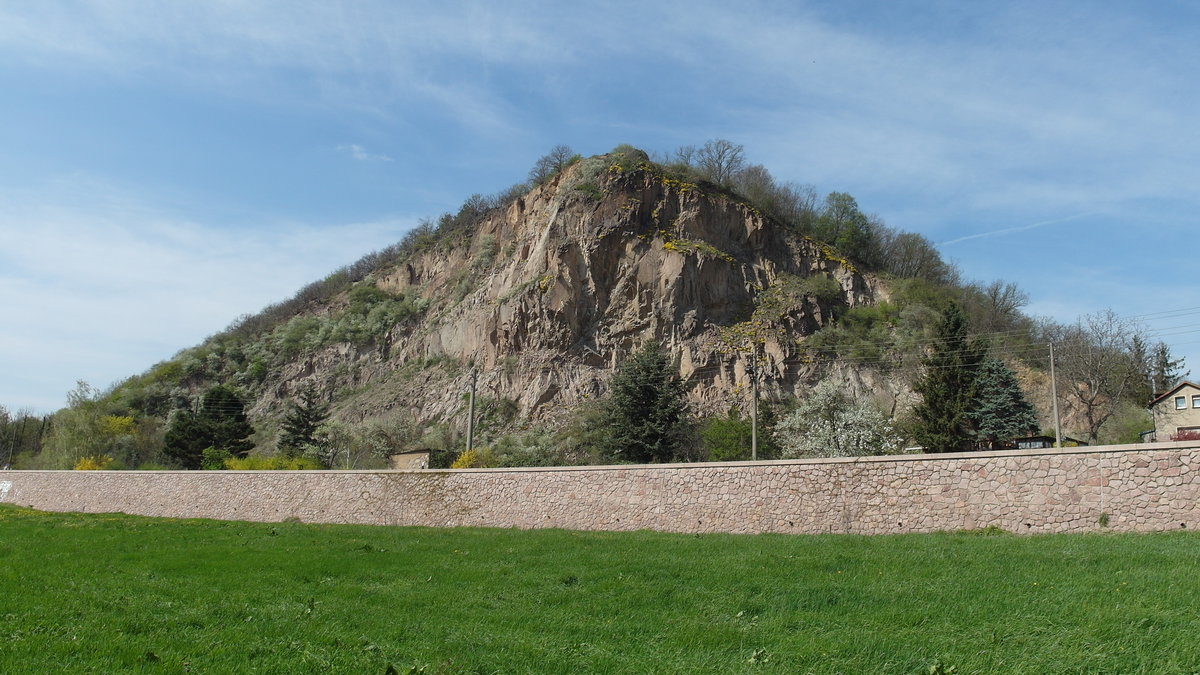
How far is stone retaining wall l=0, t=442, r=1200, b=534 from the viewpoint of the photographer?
45.0 feet

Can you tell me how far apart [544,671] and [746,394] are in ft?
137

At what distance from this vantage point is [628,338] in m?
51.0

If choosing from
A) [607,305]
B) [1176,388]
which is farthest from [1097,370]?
[607,305]

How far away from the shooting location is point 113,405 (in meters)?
66.7

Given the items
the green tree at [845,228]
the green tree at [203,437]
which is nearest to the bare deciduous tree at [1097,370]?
the green tree at [845,228]

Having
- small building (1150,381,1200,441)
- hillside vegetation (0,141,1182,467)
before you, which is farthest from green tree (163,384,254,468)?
small building (1150,381,1200,441)

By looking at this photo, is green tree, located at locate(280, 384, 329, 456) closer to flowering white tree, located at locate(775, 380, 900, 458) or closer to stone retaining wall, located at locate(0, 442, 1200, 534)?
stone retaining wall, located at locate(0, 442, 1200, 534)

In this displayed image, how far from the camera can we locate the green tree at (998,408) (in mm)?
35438

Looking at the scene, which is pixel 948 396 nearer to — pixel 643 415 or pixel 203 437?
pixel 643 415

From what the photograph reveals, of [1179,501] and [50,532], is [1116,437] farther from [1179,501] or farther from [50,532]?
[50,532]

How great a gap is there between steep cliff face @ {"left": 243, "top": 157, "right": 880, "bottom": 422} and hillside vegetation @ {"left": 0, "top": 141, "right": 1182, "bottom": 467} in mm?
131

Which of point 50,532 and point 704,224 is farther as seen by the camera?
point 704,224

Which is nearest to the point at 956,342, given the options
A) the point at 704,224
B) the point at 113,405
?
the point at 704,224

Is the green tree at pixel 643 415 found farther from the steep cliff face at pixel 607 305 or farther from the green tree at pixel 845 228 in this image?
the green tree at pixel 845 228
